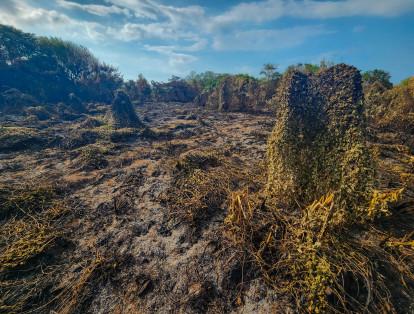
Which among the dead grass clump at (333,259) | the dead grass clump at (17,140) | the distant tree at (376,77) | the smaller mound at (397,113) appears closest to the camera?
the dead grass clump at (333,259)

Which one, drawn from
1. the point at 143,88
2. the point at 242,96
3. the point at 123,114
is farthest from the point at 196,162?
the point at 143,88

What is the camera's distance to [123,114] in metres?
13.4

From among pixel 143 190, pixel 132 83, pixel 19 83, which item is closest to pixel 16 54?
pixel 19 83

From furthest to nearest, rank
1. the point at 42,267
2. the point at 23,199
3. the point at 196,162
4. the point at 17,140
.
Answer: the point at 17,140 → the point at 196,162 → the point at 23,199 → the point at 42,267

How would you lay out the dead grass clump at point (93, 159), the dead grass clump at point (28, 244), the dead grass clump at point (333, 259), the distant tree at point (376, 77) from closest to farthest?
1. the dead grass clump at point (333, 259)
2. the dead grass clump at point (28, 244)
3. the dead grass clump at point (93, 159)
4. the distant tree at point (376, 77)

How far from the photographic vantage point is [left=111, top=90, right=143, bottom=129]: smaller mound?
13.0 m

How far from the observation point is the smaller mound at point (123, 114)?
1302 centimetres

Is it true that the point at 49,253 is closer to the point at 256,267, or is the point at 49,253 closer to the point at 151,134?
the point at 256,267

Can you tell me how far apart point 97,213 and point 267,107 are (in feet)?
49.0

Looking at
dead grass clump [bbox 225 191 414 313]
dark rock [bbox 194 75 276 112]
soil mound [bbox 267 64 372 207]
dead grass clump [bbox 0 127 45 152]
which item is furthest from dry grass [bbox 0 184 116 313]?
dark rock [bbox 194 75 276 112]

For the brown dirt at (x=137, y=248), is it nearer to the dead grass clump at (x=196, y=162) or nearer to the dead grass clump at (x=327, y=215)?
the dead grass clump at (x=196, y=162)

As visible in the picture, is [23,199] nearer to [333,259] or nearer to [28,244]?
[28,244]

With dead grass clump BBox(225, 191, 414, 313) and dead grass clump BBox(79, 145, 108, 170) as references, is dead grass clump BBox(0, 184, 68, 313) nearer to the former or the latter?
dead grass clump BBox(79, 145, 108, 170)

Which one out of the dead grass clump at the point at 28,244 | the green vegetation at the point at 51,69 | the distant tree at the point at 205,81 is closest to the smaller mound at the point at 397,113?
the dead grass clump at the point at 28,244
